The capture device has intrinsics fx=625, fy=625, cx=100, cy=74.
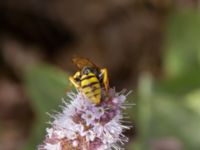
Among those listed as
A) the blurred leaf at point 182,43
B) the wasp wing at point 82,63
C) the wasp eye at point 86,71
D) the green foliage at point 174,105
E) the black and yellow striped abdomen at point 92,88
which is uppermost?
the blurred leaf at point 182,43

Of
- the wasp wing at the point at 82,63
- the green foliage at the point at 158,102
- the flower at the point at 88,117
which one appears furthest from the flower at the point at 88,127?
the green foliage at the point at 158,102

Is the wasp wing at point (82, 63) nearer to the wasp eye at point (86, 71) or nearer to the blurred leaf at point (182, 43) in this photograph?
the wasp eye at point (86, 71)

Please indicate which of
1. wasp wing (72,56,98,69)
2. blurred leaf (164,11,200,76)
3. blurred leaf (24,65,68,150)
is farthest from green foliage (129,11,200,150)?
wasp wing (72,56,98,69)

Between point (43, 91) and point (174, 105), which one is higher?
point (43, 91)

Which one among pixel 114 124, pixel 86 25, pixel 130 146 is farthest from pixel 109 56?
pixel 114 124

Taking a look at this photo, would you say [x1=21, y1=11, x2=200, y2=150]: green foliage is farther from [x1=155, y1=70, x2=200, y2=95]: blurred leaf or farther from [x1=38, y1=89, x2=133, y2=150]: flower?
[x1=38, y1=89, x2=133, y2=150]: flower

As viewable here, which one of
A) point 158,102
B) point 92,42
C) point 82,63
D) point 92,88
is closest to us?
point 92,88

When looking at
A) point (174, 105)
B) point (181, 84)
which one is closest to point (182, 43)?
point (181, 84)

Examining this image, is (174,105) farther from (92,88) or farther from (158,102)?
(92,88)
